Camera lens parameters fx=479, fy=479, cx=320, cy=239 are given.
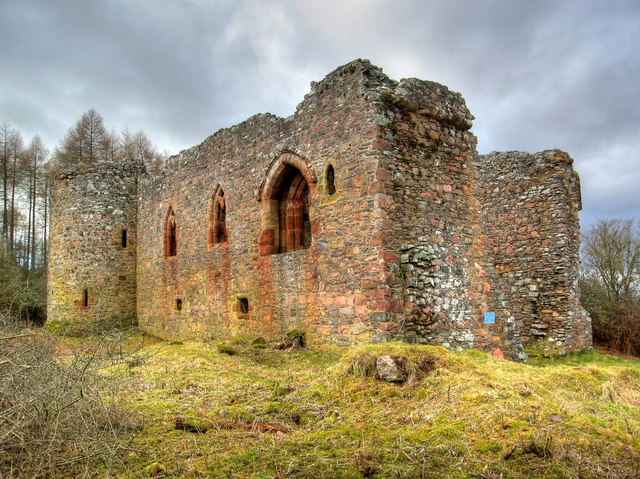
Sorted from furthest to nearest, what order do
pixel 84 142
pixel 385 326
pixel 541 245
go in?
pixel 84 142
pixel 541 245
pixel 385 326

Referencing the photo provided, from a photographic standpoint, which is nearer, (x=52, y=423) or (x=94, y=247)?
(x=52, y=423)

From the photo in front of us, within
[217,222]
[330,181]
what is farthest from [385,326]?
[217,222]

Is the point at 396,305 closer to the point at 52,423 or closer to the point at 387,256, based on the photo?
the point at 387,256

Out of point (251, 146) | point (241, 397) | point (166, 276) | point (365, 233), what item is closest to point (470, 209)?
point (365, 233)

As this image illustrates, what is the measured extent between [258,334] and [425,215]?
15.5 feet

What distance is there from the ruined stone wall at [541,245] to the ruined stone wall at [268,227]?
6.03 metres

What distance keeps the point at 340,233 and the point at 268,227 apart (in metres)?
2.60

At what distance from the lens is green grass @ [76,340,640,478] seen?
3.54 meters

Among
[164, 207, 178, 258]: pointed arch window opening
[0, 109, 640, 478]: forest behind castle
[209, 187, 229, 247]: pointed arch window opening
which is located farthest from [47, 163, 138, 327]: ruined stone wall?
[0, 109, 640, 478]: forest behind castle

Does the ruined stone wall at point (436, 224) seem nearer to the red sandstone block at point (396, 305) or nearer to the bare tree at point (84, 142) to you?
the red sandstone block at point (396, 305)

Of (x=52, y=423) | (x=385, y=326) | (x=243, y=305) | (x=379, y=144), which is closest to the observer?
(x=52, y=423)

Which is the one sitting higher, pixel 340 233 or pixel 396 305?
pixel 340 233

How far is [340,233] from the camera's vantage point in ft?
29.2

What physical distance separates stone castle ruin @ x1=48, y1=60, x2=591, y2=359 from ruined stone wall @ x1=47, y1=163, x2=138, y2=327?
0.05 metres
